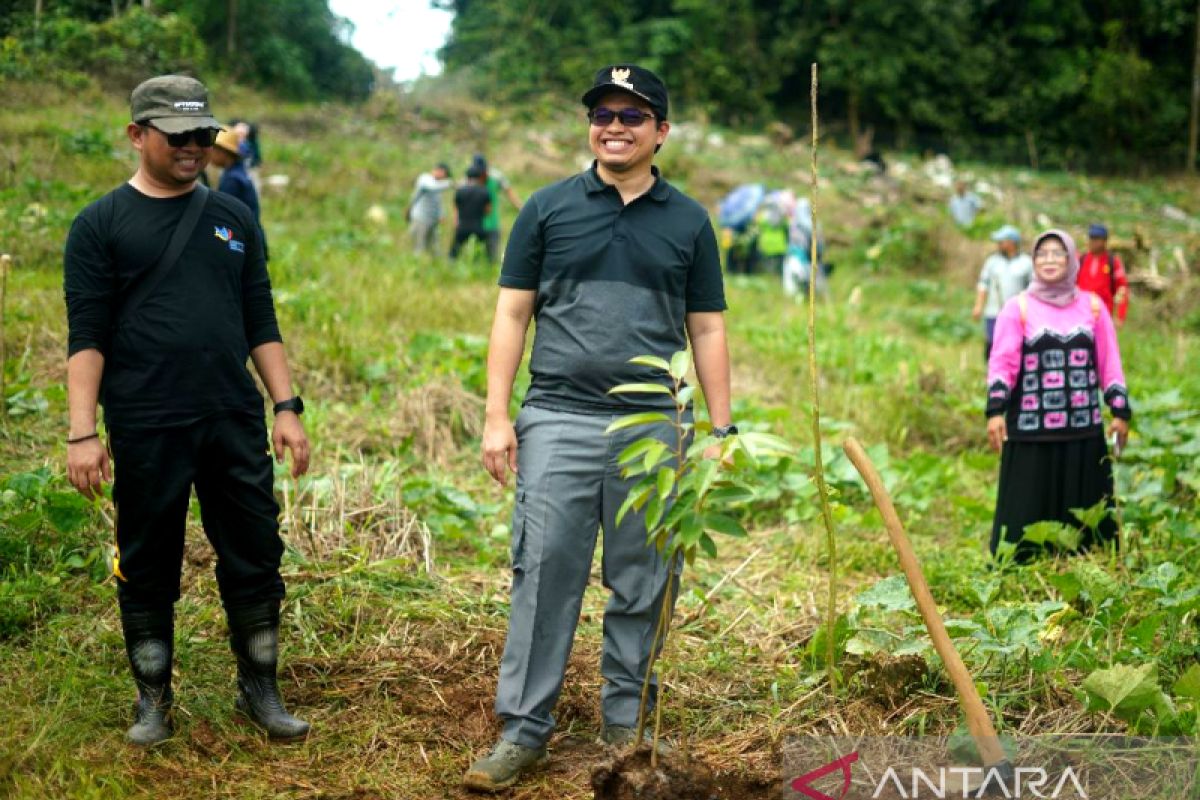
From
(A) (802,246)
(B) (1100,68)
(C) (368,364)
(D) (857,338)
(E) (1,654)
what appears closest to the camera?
(E) (1,654)

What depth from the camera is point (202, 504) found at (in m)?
3.33

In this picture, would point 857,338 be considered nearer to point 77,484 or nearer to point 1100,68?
point 77,484

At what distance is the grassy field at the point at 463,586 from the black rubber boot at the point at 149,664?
68 millimetres

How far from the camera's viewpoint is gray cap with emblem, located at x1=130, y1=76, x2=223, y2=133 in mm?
3086

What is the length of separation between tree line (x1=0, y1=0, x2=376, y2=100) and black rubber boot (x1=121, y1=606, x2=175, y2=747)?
7016 mm

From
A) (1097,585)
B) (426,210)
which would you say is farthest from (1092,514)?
(426,210)

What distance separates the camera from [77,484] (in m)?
3.13

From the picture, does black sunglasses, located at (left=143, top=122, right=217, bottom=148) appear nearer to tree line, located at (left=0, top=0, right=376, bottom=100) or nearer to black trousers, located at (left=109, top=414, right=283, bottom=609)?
black trousers, located at (left=109, top=414, right=283, bottom=609)

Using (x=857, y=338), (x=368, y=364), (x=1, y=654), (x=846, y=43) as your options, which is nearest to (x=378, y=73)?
(x=846, y=43)

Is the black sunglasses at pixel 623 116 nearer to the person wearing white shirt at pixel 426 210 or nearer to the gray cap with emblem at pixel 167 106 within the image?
the gray cap with emblem at pixel 167 106

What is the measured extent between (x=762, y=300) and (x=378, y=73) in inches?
975

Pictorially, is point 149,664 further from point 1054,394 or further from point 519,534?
point 1054,394

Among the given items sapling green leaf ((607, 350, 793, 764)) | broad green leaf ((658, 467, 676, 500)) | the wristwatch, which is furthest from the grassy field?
the wristwatch

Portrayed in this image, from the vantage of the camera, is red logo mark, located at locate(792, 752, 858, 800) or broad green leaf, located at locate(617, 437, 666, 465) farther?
red logo mark, located at locate(792, 752, 858, 800)
